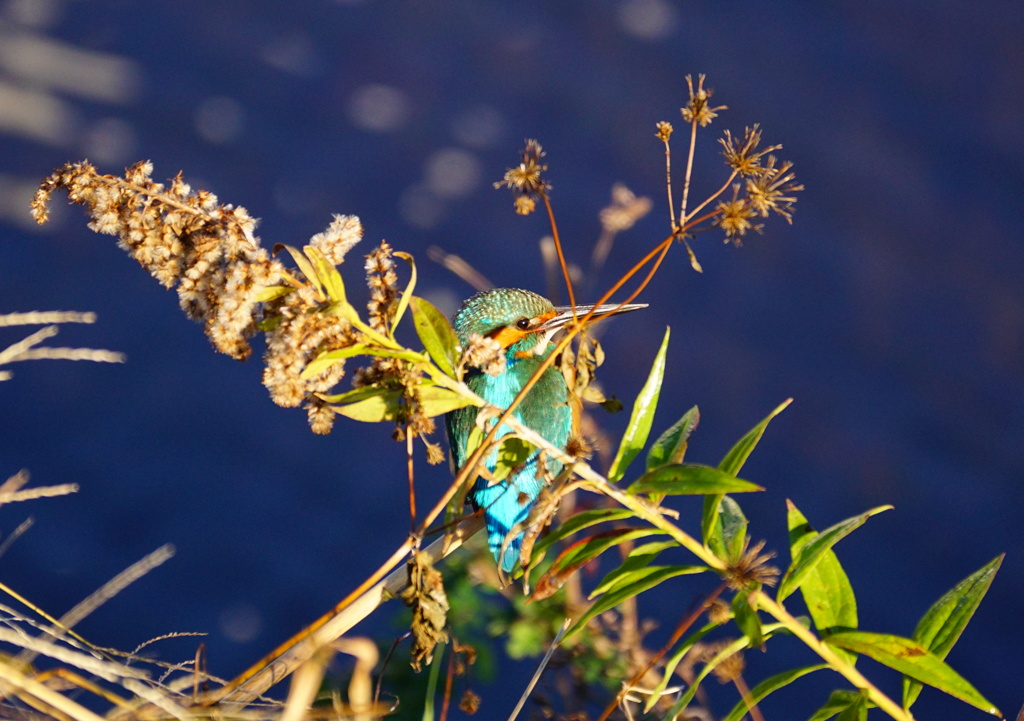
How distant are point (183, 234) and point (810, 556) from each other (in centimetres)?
57

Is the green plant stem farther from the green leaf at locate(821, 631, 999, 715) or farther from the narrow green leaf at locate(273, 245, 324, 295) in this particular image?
the narrow green leaf at locate(273, 245, 324, 295)

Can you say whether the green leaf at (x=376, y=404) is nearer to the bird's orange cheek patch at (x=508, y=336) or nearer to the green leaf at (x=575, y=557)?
the green leaf at (x=575, y=557)

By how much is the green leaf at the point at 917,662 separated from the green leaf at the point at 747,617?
0.31 ft

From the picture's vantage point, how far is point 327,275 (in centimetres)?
71

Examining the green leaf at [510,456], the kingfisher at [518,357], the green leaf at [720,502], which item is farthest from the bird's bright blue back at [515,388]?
the green leaf at [720,502]

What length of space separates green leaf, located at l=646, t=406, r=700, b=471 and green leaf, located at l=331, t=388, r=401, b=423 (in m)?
0.22

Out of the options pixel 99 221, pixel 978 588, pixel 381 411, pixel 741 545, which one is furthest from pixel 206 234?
pixel 978 588

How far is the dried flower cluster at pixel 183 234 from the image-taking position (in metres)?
0.72

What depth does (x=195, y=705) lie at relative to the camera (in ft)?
2.23

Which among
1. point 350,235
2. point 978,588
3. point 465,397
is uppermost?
point 350,235

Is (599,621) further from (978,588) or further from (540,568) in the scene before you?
(978,588)

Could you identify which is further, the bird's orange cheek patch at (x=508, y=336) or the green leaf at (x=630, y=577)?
the bird's orange cheek patch at (x=508, y=336)

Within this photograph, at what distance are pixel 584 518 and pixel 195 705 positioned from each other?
1.07ft

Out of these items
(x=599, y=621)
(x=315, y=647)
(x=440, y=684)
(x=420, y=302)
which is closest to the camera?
(x=315, y=647)
